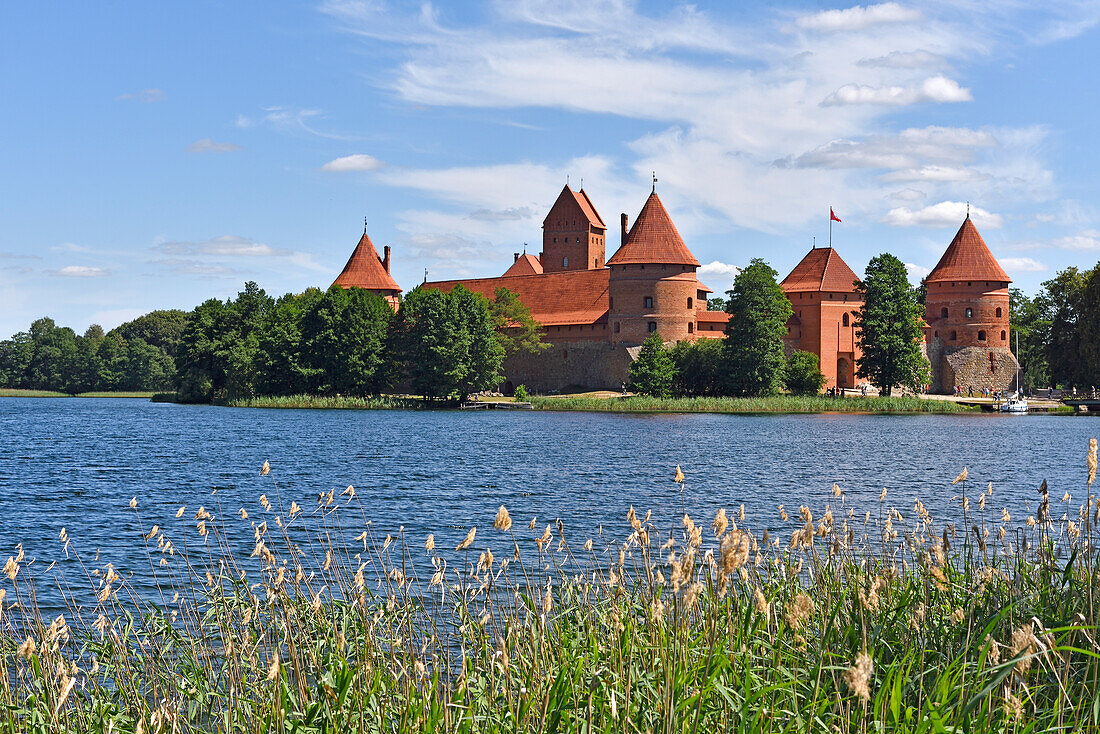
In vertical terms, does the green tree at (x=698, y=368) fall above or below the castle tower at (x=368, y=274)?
below

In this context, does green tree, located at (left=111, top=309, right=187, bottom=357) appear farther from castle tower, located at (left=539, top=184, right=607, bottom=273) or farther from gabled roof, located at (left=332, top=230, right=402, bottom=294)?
castle tower, located at (left=539, top=184, right=607, bottom=273)

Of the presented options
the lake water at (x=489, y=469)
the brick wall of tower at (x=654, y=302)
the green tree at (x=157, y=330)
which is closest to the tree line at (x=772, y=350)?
the brick wall of tower at (x=654, y=302)

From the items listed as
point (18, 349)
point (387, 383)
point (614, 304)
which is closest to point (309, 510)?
point (387, 383)

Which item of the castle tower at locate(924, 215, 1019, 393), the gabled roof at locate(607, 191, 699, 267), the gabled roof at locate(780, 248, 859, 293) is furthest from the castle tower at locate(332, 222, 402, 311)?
the castle tower at locate(924, 215, 1019, 393)

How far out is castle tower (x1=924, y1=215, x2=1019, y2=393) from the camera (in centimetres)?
5988

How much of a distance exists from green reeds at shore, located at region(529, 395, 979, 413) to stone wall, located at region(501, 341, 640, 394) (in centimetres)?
938

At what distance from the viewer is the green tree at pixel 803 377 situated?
169ft

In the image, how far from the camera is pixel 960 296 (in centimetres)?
6041

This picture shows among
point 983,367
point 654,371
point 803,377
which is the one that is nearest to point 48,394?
Result: point 654,371

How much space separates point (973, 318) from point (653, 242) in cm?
1932

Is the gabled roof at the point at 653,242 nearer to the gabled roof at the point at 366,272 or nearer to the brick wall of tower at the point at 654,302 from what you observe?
the brick wall of tower at the point at 654,302

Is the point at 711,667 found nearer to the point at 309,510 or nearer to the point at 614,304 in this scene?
the point at 309,510

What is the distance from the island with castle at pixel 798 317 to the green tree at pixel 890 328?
770cm

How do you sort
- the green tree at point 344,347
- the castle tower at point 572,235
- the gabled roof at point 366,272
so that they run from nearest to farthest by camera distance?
1. the green tree at point 344,347
2. the gabled roof at point 366,272
3. the castle tower at point 572,235
